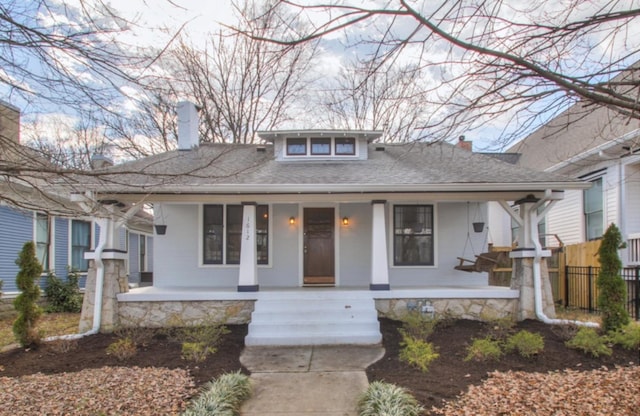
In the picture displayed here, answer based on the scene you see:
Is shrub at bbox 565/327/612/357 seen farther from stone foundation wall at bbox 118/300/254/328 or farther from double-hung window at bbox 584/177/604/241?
double-hung window at bbox 584/177/604/241

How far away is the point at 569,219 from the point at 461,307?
6.45 m

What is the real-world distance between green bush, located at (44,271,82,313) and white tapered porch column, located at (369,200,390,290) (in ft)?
27.9

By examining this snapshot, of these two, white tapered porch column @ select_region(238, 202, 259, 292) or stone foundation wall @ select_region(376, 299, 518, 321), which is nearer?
stone foundation wall @ select_region(376, 299, 518, 321)

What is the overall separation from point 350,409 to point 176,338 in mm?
3542

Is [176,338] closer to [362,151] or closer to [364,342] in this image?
[364,342]

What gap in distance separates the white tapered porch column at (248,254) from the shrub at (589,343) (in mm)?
5277

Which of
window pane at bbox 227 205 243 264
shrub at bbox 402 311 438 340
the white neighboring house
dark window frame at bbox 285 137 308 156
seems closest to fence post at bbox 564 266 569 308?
the white neighboring house

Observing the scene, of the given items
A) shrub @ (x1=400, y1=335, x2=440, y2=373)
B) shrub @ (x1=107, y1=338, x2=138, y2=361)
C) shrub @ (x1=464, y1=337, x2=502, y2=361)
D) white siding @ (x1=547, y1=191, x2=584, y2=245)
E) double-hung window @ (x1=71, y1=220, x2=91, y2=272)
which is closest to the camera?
shrub @ (x1=400, y1=335, x2=440, y2=373)

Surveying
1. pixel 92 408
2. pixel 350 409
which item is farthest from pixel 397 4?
pixel 92 408

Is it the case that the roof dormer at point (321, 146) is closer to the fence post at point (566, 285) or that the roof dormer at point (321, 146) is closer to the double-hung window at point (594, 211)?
the fence post at point (566, 285)

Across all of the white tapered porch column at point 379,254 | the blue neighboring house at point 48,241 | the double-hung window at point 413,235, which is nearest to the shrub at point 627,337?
the white tapered porch column at point 379,254

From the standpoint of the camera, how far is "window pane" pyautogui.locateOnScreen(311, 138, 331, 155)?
1030cm

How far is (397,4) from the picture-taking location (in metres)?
3.64

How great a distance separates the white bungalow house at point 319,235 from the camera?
25.3 ft
